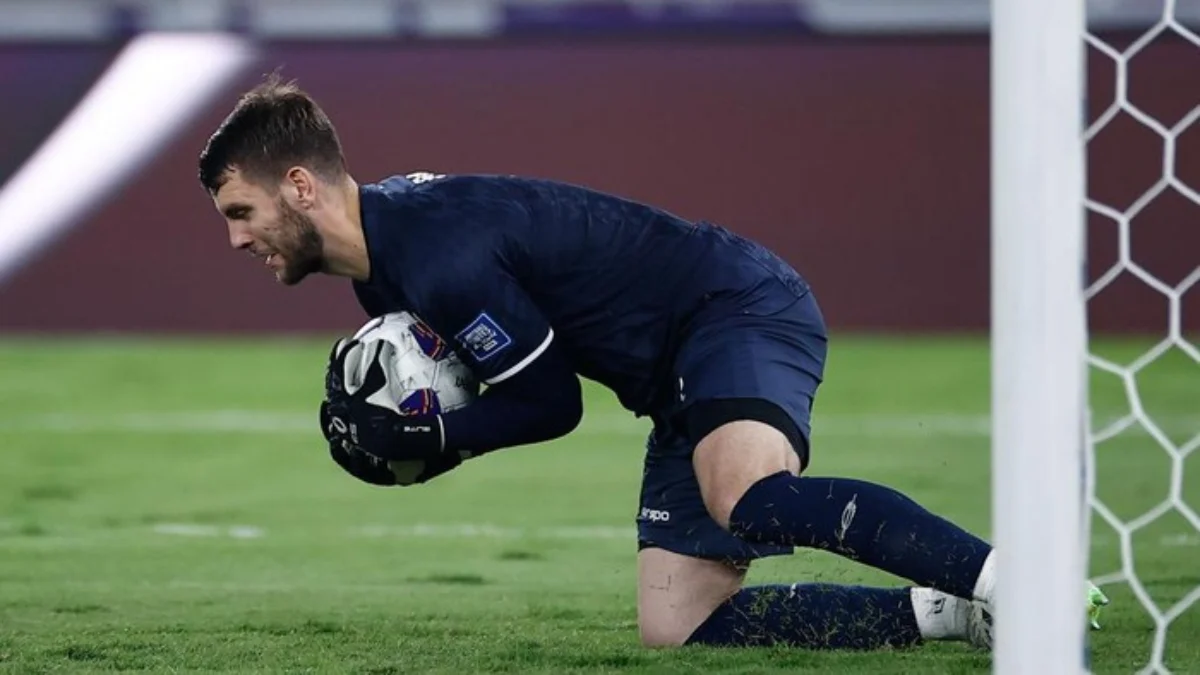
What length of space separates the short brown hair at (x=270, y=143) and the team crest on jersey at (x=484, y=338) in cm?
43

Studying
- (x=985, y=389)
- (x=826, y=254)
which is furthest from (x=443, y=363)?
(x=826, y=254)

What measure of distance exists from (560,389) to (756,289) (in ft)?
1.77

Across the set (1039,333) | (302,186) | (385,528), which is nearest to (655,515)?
(302,186)

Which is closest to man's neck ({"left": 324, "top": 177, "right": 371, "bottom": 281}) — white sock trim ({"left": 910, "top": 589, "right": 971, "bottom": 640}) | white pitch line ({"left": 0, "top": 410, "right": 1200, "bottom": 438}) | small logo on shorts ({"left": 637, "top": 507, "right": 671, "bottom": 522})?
small logo on shorts ({"left": 637, "top": 507, "right": 671, "bottom": 522})

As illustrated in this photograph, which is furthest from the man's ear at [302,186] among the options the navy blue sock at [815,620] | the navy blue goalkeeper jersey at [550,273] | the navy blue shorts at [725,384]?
the navy blue sock at [815,620]

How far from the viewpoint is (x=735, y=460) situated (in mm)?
3795

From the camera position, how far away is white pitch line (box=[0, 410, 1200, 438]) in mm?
9498

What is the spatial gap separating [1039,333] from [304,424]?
298 inches

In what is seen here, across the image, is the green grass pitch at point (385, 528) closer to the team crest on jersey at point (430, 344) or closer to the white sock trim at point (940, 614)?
the white sock trim at point (940, 614)

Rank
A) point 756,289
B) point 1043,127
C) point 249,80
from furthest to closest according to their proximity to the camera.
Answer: point 249,80
point 756,289
point 1043,127

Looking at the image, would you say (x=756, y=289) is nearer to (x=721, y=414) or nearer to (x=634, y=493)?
(x=721, y=414)

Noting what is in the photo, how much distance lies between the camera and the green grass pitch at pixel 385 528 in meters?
4.07

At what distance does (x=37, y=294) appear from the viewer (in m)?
13.8

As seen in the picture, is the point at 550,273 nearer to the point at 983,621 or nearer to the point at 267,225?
the point at 267,225
